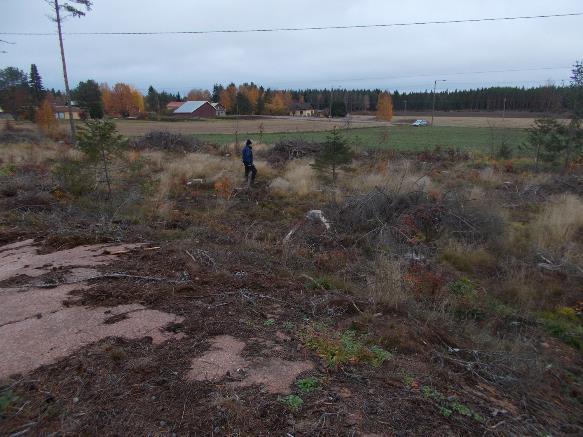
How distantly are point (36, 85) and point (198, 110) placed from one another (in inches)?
1171

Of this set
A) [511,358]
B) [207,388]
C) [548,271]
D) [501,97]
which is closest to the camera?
Result: [207,388]

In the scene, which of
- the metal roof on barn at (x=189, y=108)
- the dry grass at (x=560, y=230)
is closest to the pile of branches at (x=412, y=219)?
the dry grass at (x=560, y=230)

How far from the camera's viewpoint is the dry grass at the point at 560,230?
26.0ft

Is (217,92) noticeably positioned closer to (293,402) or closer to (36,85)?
(36,85)

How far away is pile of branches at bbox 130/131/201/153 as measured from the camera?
24.4 meters

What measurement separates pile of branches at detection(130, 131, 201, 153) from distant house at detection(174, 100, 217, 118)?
2318 inches

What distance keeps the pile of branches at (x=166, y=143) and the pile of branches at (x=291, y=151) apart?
5.31 m

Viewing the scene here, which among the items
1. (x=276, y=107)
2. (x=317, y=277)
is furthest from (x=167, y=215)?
(x=276, y=107)

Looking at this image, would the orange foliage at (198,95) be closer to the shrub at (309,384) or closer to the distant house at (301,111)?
the distant house at (301,111)

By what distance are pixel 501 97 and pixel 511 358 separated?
389 feet

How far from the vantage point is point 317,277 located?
5.98 m

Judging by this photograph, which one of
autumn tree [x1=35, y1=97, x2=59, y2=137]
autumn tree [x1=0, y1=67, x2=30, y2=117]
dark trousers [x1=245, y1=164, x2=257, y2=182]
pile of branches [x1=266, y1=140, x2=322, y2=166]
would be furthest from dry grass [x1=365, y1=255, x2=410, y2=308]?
autumn tree [x1=0, y1=67, x2=30, y2=117]

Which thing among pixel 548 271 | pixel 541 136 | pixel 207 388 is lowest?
pixel 548 271

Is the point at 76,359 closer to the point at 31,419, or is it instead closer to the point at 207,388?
the point at 31,419
